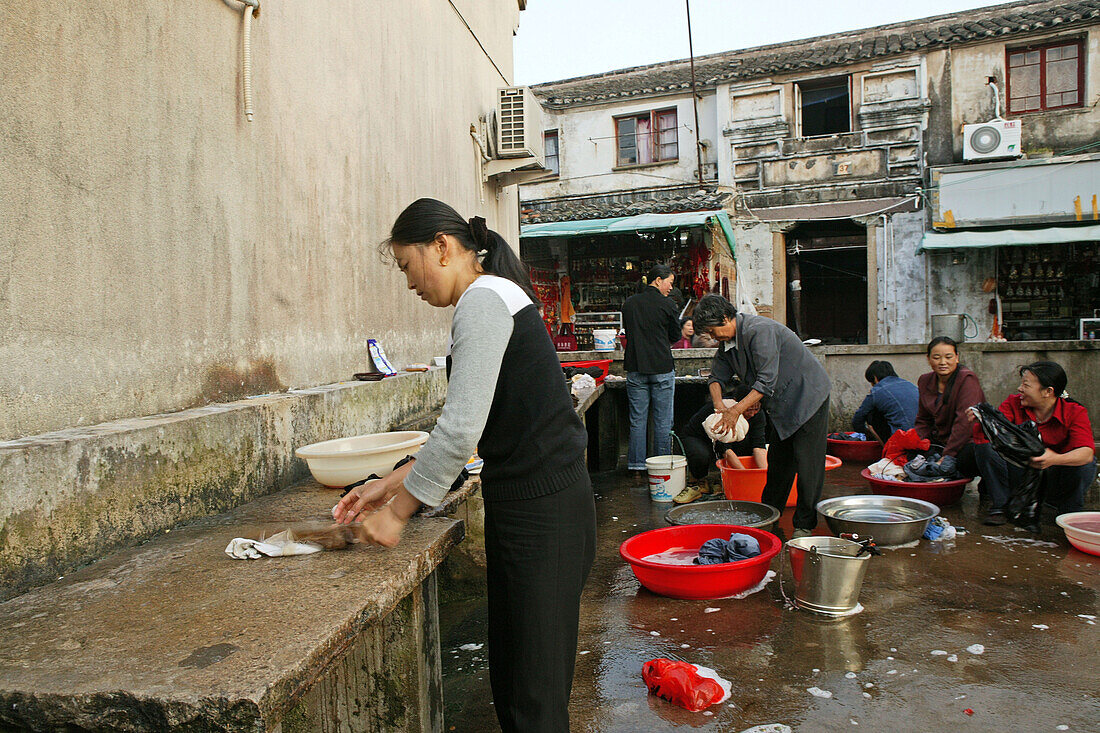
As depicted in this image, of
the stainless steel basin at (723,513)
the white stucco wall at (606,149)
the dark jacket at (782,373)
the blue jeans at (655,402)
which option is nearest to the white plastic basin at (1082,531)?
the dark jacket at (782,373)

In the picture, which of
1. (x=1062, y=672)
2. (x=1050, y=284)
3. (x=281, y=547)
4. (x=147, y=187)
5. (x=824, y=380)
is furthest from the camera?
(x=1050, y=284)

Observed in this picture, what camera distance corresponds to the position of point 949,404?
6191 millimetres

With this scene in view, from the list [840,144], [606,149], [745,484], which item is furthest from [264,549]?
[606,149]

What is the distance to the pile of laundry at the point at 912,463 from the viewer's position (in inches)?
236

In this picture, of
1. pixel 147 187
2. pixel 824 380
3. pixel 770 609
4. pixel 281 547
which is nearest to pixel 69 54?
pixel 147 187

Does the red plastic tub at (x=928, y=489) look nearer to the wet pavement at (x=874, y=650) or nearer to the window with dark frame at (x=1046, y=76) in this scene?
the wet pavement at (x=874, y=650)

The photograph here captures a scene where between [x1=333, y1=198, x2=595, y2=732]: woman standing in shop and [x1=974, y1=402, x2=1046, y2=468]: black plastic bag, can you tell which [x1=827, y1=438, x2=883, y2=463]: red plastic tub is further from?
[x1=333, y1=198, x2=595, y2=732]: woman standing in shop

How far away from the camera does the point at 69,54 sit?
231cm

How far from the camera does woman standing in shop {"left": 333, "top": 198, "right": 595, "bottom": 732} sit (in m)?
1.85

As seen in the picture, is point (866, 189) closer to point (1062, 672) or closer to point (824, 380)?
point (824, 380)

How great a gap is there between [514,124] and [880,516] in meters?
6.02

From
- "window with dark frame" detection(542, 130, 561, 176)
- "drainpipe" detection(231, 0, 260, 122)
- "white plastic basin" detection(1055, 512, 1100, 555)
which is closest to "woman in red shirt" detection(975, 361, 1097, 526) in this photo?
"white plastic basin" detection(1055, 512, 1100, 555)

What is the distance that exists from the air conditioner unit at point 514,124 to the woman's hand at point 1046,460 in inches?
237

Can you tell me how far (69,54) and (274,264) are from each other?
1.40 m
